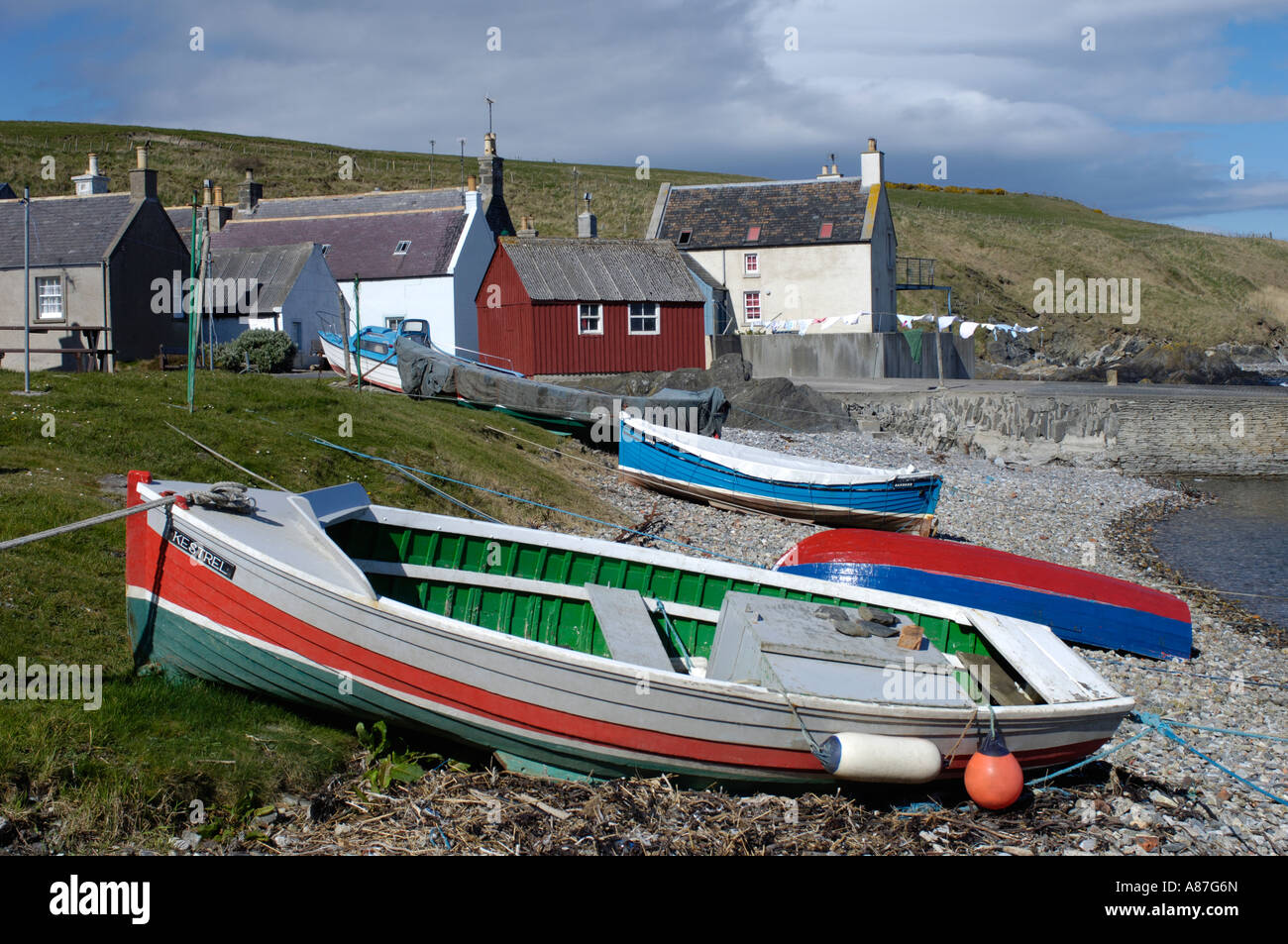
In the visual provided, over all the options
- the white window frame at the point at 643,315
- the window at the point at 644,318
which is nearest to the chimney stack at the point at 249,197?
the white window frame at the point at 643,315

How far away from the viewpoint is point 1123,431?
34500mm

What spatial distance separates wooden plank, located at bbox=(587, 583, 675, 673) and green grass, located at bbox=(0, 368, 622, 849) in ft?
7.64

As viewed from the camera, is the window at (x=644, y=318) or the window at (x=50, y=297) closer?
the window at (x=50, y=297)

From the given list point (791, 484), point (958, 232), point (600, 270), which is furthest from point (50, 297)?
point (958, 232)

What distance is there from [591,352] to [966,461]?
14853mm

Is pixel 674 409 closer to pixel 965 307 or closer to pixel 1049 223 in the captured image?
pixel 965 307

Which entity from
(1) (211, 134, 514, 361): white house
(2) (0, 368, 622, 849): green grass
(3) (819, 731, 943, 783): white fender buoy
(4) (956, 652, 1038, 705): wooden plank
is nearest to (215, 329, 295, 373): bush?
(1) (211, 134, 514, 361): white house

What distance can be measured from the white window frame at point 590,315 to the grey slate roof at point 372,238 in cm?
564

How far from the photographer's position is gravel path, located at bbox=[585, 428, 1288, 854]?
8148 mm

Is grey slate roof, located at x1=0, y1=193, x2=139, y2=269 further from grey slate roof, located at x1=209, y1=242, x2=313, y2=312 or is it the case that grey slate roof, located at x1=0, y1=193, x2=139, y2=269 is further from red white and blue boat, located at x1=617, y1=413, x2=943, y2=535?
red white and blue boat, located at x1=617, y1=413, x2=943, y2=535

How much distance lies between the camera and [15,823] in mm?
5949

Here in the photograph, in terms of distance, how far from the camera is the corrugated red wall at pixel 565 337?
126 ft

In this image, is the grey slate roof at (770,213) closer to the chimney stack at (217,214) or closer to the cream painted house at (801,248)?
the cream painted house at (801,248)

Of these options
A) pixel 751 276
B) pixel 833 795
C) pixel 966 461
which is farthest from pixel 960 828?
pixel 751 276
